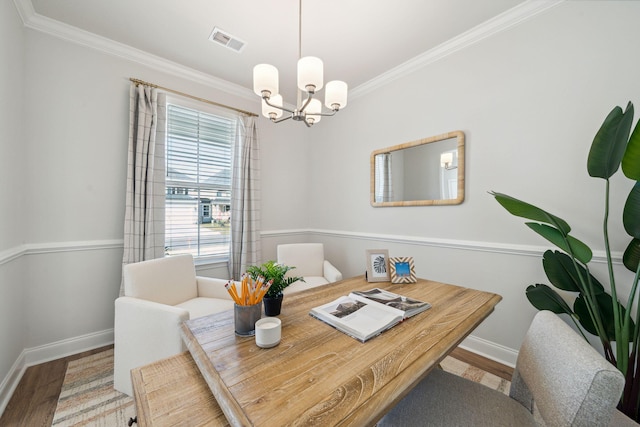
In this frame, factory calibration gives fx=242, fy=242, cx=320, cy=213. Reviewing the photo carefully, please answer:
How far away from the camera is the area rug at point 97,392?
1.44 metres

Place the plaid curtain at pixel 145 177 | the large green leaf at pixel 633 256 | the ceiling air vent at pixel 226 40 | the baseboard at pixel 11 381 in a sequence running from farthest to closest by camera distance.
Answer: the plaid curtain at pixel 145 177
the ceiling air vent at pixel 226 40
the baseboard at pixel 11 381
the large green leaf at pixel 633 256

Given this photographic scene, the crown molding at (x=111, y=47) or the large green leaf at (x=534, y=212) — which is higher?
the crown molding at (x=111, y=47)

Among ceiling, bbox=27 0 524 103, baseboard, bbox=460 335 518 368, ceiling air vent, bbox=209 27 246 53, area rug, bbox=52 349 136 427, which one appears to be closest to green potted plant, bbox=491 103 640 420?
baseboard, bbox=460 335 518 368

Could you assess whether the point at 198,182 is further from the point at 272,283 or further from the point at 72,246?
the point at 272,283

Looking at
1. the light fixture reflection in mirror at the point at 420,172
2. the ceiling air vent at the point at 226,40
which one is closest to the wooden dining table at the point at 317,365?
the light fixture reflection in mirror at the point at 420,172

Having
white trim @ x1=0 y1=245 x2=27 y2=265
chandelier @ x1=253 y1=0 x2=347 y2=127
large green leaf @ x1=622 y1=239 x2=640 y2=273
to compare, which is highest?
chandelier @ x1=253 y1=0 x2=347 y2=127

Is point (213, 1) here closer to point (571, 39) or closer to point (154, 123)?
point (154, 123)

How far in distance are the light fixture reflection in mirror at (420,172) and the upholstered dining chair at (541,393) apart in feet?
4.90

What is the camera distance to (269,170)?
3361 millimetres

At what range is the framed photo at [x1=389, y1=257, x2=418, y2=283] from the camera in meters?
1.60

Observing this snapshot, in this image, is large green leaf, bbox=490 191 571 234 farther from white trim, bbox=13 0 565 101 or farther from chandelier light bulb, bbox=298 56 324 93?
white trim, bbox=13 0 565 101

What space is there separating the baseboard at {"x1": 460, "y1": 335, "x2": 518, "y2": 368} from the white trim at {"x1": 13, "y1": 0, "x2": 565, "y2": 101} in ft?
8.52

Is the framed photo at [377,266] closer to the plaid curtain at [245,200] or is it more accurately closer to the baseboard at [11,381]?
the plaid curtain at [245,200]

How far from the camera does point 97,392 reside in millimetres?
1647
